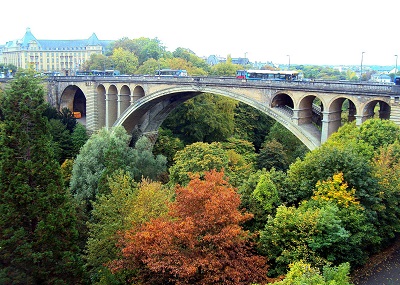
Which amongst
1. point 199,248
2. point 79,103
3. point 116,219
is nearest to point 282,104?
point 116,219

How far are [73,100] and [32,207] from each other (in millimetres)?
42406

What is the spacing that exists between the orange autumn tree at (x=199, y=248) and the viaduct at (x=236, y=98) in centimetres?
1367

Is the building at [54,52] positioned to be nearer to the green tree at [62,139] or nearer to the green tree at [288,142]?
the green tree at [62,139]

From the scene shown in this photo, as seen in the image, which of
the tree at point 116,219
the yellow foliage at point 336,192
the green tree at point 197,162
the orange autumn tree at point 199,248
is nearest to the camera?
the orange autumn tree at point 199,248

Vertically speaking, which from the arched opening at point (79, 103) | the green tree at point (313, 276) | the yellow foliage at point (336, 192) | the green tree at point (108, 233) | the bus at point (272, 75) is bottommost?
the green tree at point (108, 233)

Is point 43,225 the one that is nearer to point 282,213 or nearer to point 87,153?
point 282,213

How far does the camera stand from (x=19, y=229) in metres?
18.6

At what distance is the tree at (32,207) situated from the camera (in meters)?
18.3

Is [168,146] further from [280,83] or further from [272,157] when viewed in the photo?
[280,83]

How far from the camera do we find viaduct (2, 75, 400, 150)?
26.6 meters

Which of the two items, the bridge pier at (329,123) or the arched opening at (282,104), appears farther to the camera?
the arched opening at (282,104)

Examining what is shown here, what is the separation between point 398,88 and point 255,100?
452 inches

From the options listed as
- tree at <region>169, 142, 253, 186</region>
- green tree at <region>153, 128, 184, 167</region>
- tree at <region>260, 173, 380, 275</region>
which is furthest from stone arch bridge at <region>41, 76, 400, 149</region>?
tree at <region>260, 173, 380, 275</region>

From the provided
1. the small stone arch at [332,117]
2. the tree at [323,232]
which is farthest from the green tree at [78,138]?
the tree at [323,232]
